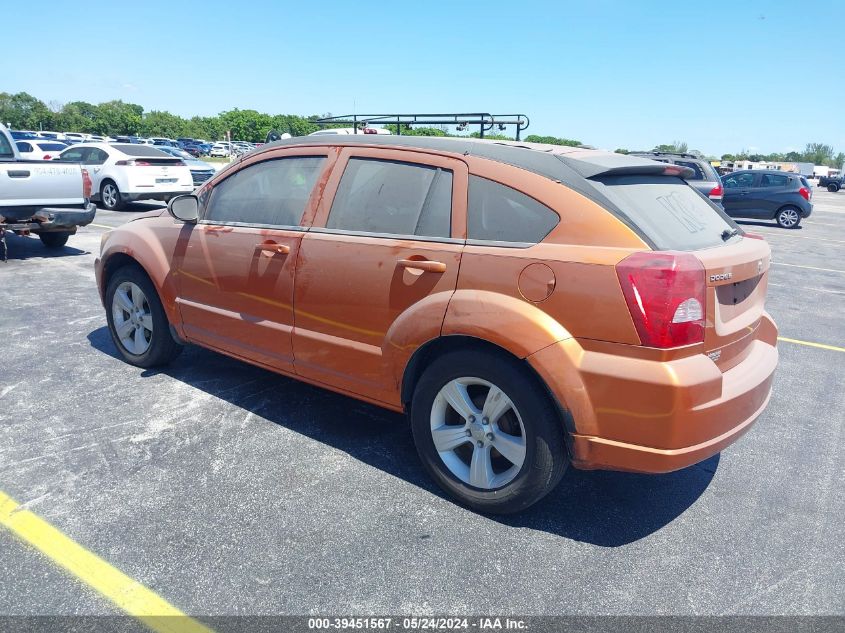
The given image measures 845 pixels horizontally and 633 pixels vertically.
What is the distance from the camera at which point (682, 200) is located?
3350 millimetres

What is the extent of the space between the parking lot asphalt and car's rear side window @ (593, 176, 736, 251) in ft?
4.39

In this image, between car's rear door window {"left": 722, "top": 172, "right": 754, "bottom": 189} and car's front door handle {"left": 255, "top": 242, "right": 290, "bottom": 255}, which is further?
car's rear door window {"left": 722, "top": 172, "right": 754, "bottom": 189}

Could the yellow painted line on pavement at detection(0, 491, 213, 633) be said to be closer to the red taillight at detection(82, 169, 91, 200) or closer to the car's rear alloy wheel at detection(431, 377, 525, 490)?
the car's rear alloy wheel at detection(431, 377, 525, 490)

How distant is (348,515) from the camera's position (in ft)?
10.0

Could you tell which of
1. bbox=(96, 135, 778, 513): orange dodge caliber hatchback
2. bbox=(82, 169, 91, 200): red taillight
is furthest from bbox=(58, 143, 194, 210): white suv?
bbox=(96, 135, 778, 513): orange dodge caliber hatchback

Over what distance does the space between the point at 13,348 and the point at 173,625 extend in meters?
3.96

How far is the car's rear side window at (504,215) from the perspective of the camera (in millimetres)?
2912

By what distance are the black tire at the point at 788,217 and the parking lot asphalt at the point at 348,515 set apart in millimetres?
15995

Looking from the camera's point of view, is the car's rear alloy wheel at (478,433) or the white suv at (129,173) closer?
the car's rear alloy wheel at (478,433)

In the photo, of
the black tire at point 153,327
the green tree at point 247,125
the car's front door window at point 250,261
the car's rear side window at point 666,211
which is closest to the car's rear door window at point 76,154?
the black tire at point 153,327

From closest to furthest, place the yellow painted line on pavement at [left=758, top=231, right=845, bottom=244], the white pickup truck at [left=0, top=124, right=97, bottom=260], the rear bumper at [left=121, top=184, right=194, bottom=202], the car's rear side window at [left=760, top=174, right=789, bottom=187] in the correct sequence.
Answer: the white pickup truck at [left=0, top=124, right=97, bottom=260], the rear bumper at [left=121, top=184, right=194, bottom=202], the yellow painted line on pavement at [left=758, top=231, right=845, bottom=244], the car's rear side window at [left=760, top=174, right=789, bottom=187]

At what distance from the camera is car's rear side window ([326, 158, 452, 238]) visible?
3.23 metres

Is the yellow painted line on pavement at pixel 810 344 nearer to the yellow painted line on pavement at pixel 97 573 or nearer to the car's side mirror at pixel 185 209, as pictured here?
the car's side mirror at pixel 185 209

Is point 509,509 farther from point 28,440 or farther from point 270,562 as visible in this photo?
point 28,440
